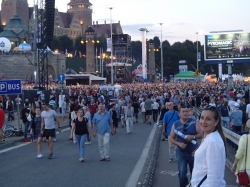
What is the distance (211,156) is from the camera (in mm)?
3842

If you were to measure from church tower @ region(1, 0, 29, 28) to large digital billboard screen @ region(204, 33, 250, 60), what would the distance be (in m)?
85.5

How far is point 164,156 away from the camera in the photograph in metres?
13.7

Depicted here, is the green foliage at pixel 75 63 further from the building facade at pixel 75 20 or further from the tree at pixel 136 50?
the tree at pixel 136 50

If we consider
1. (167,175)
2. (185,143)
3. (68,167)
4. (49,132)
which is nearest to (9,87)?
(49,132)

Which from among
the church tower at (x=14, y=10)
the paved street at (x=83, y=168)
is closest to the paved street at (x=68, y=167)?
the paved street at (x=83, y=168)

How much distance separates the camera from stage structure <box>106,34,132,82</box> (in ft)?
214

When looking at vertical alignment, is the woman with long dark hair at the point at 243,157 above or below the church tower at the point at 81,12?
below

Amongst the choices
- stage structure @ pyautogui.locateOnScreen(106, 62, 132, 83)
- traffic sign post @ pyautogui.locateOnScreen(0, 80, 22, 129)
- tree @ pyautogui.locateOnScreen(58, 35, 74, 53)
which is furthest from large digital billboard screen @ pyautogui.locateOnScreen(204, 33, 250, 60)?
tree @ pyautogui.locateOnScreen(58, 35, 74, 53)

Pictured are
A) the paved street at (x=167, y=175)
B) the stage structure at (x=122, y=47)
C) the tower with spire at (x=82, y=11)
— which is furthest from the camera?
the tower with spire at (x=82, y=11)

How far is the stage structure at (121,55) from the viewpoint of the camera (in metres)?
65.2

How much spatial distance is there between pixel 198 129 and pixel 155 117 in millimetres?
19984

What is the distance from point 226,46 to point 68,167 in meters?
38.9

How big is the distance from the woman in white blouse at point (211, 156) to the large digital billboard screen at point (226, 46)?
4488 cm

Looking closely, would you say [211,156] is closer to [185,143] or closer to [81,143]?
[185,143]
